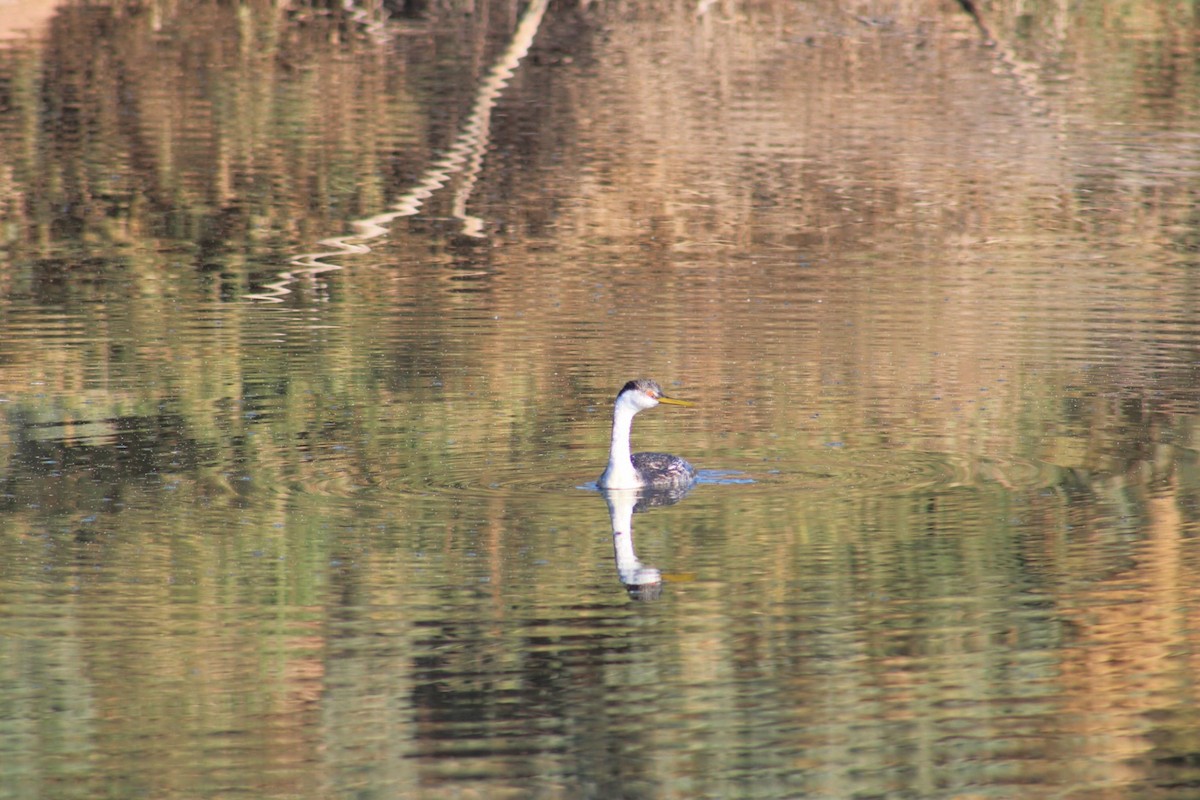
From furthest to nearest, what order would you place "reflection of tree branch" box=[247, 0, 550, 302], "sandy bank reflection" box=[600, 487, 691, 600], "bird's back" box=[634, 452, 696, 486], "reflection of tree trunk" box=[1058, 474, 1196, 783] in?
"reflection of tree branch" box=[247, 0, 550, 302]
"bird's back" box=[634, 452, 696, 486]
"sandy bank reflection" box=[600, 487, 691, 600]
"reflection of tree trunk" box=[1058, 474, 1196, 783]

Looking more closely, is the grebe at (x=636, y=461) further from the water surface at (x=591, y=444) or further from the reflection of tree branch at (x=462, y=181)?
the reflection of tree branch at (x=462, y=181)

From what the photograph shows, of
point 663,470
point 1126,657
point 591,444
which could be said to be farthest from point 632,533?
point 1126,657

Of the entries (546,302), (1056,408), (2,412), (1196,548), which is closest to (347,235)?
(546,302)

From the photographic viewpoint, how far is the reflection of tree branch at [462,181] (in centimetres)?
2335

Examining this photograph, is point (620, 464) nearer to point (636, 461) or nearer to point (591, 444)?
point (636, 461)

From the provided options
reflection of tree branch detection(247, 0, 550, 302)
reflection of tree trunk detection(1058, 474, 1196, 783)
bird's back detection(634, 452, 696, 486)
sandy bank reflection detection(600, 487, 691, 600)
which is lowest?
reflection of tree trunk detection(1058, 474, 1196, 783)

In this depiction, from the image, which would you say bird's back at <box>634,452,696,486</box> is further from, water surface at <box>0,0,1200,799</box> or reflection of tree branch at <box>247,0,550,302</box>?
reflection of tree branch at <box>247,0,550,302</box>

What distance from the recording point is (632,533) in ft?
42.7

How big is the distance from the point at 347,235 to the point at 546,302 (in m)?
5.70

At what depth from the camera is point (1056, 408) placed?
53.1ft

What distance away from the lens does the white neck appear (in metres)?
13.9

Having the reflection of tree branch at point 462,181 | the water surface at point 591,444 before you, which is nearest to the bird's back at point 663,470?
the water surface at point 591,444

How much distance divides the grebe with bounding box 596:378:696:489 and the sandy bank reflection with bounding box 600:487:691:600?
0.06 meters

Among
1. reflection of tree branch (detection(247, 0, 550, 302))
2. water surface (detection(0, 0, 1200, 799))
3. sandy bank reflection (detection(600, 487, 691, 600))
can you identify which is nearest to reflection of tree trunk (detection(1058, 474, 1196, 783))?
water surface (detection(0, 0, 1200, 799))
